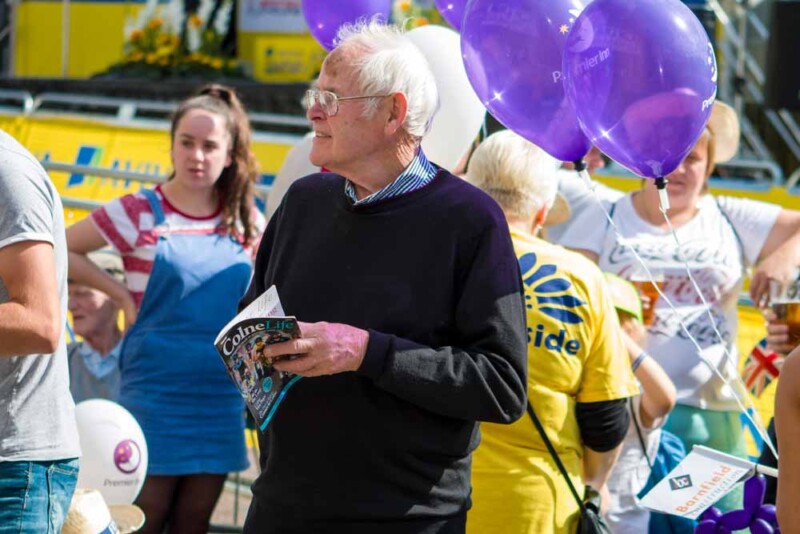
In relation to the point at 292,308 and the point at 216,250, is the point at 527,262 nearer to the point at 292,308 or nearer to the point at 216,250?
the point at 292,308

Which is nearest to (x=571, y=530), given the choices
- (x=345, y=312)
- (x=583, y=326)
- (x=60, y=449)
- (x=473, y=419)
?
(x=583, y=326)

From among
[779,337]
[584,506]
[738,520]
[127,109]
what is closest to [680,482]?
[738,520]

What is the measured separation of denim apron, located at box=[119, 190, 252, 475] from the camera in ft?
13.1

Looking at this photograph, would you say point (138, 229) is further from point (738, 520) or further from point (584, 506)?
point (738, 520)

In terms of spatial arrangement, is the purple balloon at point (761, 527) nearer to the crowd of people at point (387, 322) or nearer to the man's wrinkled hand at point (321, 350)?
the crowd of people at point (387, 322)

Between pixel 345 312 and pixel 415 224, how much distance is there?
0.73 ft

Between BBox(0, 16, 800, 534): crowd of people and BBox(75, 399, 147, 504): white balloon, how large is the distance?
34cm

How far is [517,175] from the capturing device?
3193 mm

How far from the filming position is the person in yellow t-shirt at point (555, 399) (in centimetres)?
305

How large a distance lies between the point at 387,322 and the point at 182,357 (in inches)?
69.5

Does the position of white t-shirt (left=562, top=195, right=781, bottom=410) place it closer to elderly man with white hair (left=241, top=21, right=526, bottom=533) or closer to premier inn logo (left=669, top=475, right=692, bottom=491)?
premier inn logo (left=669, top=475, right=692, bottom=491)

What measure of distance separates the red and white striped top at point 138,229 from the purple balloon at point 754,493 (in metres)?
1.98

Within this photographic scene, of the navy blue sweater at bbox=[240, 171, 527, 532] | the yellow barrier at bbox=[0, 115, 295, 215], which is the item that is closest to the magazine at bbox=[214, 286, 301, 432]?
the navy blue sweater at bbox=[240, 171, 527, 532]

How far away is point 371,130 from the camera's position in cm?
249
